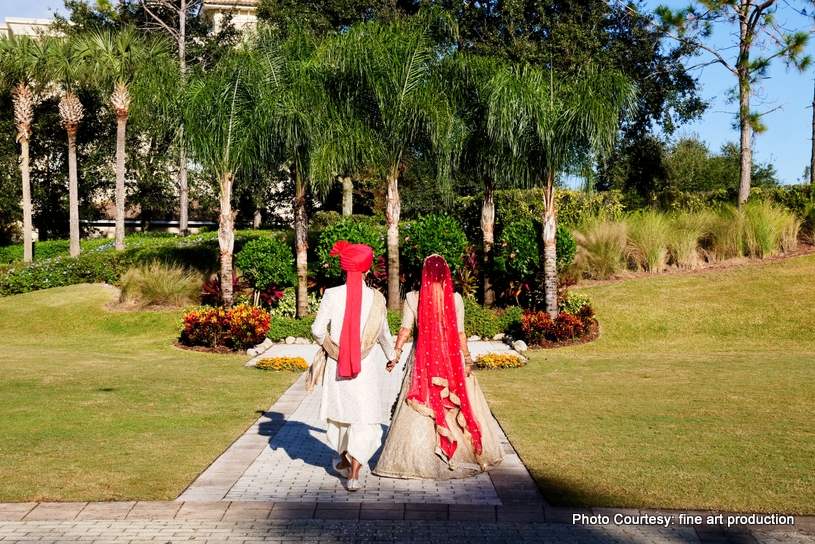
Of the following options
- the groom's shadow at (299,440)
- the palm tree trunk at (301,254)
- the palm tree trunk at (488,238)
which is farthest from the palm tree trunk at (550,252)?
the groom's shadow at (299,440)

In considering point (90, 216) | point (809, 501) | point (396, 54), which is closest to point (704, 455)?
point (809, 501)

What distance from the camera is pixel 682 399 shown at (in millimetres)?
11406

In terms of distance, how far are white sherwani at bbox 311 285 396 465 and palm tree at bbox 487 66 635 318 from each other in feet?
39.7

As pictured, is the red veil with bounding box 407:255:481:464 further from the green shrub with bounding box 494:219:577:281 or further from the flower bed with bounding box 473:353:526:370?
the green shrub with bounding box 494:219:577:281

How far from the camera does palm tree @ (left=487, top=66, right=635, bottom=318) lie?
60.0ft

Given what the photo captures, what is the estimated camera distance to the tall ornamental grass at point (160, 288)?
2247 cm

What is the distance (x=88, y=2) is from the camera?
38.1 m

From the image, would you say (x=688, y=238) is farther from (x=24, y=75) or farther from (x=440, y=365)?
(x=24, y=75)

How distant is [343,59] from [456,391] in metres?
14.0

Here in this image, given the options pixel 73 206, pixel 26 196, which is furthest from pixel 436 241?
pixel 26 196

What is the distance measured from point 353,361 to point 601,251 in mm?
16364

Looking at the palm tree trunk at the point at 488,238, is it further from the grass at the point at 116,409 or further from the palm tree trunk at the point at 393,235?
the grass at the point at 116,409

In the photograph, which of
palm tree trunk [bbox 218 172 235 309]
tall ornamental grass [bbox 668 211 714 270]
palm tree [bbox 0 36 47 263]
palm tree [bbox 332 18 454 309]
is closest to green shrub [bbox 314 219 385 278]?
palm tree [bbox 332 18 454 309]

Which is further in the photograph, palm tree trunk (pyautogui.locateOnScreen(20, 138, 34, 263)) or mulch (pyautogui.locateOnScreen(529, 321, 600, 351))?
palm tree trunk (pyautogui.locateOnScreen(20, 138, 34, 263))
